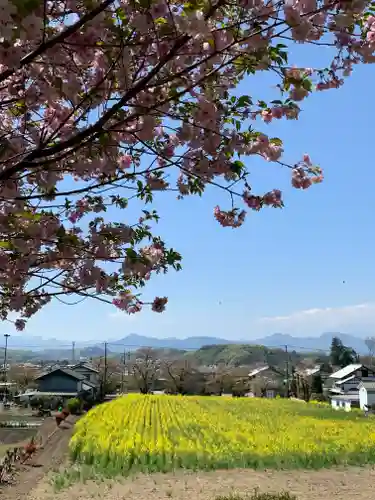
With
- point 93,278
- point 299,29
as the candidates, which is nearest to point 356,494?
point 93,278

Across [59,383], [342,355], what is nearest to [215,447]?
[59,383]

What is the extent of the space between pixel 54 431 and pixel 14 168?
2264 cm

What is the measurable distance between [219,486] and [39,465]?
640 cm

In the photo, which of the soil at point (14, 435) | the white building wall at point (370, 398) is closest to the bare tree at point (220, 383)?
A: the white building wall at point (370, 398)

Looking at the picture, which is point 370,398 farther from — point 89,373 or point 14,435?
point 89,373

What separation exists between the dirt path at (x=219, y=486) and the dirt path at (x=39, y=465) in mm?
447

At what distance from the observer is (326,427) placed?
18812 mm

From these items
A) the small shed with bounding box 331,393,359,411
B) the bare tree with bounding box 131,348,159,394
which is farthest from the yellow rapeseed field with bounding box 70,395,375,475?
the bare tree with bounding box 131,348,159,394

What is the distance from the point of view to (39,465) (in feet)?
46.7

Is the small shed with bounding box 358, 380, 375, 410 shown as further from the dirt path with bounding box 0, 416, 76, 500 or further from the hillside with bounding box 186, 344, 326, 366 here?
the hillside with bounding box 186, 344, 326, 366

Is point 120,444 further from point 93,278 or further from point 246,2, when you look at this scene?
point 246,2

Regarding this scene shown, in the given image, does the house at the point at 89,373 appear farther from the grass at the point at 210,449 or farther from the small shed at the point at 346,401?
the grass at the point at 210,449

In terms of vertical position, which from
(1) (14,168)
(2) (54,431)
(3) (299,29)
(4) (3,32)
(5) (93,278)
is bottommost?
(2) (54,431)

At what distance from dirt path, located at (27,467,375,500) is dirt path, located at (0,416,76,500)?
447 millimetres
